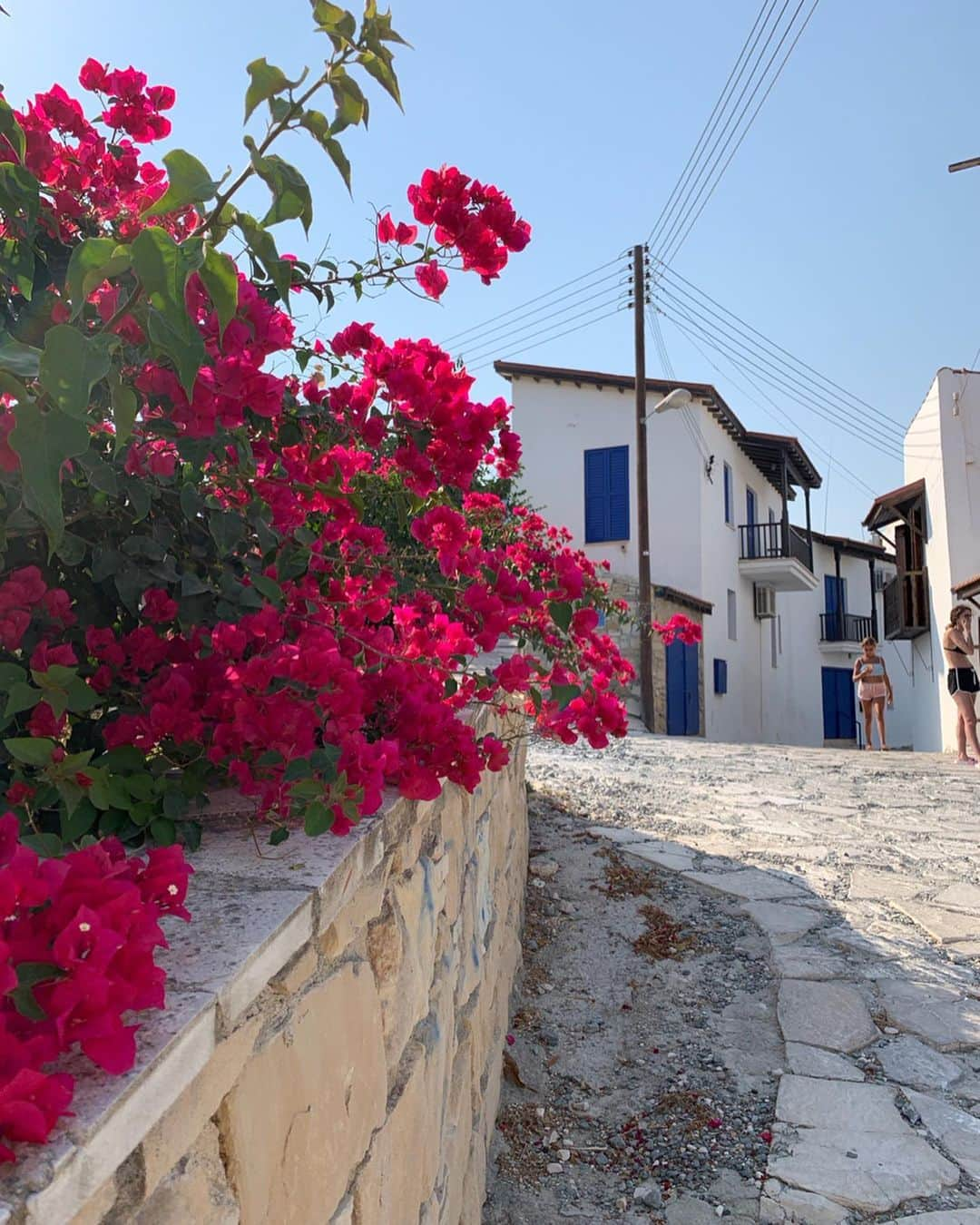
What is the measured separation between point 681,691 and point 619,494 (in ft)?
13.4

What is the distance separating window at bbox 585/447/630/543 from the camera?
61.3ft

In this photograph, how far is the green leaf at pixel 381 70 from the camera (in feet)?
3.96

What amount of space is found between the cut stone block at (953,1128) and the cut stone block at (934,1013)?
38 centimetres

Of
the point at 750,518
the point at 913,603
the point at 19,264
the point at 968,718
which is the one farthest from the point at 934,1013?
the point at 750,518

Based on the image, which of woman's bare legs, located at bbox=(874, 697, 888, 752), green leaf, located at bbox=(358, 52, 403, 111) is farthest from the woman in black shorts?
green leaf, located at bbox=(358, 52, 403, 111)

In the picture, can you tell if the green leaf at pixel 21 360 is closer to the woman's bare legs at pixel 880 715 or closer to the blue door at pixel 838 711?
the woman's bare legs at pixel 880 715

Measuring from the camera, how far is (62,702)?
4.17 feet

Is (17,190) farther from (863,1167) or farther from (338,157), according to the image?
(863,1167)

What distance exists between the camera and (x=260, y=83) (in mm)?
1044

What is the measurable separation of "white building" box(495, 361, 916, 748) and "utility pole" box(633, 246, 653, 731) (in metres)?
0.88

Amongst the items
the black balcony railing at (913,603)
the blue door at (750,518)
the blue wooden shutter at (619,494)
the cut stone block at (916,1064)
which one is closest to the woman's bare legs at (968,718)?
the cut stone block at (916,1064)

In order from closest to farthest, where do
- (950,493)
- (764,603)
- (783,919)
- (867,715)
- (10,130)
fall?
1. (10,130)
2. (783,919)
3. (867,715)
4. (950,493)
5. (764,603)

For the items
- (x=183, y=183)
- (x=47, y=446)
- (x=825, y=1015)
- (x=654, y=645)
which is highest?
(x=654, y=645)

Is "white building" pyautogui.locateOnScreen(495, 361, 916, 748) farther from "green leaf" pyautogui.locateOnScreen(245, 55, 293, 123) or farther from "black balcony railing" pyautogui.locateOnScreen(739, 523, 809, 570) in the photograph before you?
"green leaf" pyautogui.locateOnScreen(245, 55, 293, 123)
